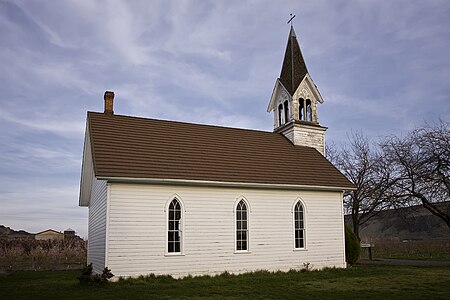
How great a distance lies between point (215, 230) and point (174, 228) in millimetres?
1931

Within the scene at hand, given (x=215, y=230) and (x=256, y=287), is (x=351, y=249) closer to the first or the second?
(x=215, y=230)

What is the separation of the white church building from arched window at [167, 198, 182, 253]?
4 centimetres

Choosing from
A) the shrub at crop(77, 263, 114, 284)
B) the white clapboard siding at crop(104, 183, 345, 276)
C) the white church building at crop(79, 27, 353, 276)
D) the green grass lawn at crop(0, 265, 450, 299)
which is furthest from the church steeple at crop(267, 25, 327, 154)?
the shrub at crop(77, 263, 114, 284)

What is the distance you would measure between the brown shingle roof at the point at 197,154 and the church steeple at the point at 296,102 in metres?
1.08

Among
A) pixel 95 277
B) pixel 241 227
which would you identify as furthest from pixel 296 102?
pixel 95 277

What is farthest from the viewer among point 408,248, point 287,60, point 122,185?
point 408,248

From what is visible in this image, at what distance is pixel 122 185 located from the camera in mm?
17250

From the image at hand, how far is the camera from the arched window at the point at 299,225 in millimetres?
21281

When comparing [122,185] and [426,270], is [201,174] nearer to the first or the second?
[122,185]

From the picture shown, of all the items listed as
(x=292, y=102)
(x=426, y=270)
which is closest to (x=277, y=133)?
(x=292, y=102)

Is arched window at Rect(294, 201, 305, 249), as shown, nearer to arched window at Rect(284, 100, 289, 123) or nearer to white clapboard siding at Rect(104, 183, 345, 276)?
white clapboard siding at Rect(104, 183, 345, 276)

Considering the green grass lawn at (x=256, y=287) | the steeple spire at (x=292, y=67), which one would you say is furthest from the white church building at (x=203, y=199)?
the steeple spire at (x=292, y=67)

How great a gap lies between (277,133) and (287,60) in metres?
5.20

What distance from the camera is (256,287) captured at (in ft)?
50.4
